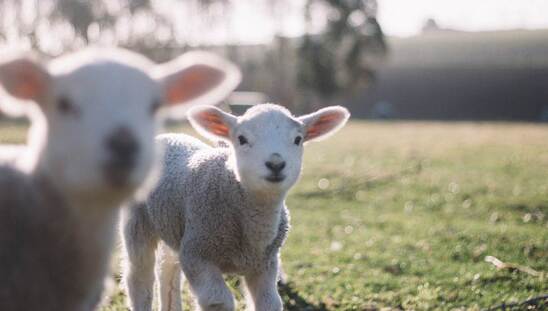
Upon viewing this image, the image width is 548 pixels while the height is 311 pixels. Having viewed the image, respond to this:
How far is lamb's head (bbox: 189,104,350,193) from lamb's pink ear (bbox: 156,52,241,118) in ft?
3.97

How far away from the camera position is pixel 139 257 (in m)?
5.50

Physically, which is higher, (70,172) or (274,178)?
(70,172)

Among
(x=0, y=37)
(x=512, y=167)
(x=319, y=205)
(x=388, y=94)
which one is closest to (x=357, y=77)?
(x=388, y=94)

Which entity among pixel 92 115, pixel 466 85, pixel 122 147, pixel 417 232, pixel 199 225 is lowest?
pixel 466 85

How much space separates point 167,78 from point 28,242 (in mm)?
1043

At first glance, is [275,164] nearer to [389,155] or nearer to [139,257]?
[139,257]

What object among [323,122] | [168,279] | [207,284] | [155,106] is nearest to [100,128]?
[155,106]

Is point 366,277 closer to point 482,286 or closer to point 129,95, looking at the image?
point 482,286

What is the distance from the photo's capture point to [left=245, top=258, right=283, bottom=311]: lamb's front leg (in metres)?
4.84

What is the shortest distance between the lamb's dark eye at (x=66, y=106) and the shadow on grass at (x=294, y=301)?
10.9 feet

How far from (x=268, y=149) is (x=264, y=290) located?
988mm

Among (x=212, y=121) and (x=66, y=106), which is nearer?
(x=66, y=106)

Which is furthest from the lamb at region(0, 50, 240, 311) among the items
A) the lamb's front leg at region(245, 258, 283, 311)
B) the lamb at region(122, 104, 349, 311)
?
the lamb's front leg at region(245, 258, 283, 311)

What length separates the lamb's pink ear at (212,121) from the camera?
5.35m
